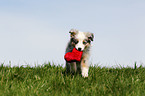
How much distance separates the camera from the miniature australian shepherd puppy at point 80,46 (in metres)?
5.09

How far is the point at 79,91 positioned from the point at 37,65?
2.32 meters

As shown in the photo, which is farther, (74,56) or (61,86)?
(74,56)

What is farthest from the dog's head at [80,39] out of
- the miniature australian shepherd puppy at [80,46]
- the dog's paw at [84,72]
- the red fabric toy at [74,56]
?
the dog's paw at [84,72]

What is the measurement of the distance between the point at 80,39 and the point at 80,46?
0.56 feet

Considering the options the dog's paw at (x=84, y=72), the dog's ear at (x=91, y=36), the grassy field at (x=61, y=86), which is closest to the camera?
the grassy field at (x=61, y=86)

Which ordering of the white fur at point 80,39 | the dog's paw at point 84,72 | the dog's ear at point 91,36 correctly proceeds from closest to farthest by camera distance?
the white fur at point 80,39
the dog's ear at point 91,36
the dog's paw at point 84,72

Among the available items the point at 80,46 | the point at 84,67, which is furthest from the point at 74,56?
the point at 84,67

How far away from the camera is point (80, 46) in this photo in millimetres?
5016

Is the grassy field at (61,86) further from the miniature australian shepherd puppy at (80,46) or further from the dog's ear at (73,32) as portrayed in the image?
the dog's ear at (73,32)

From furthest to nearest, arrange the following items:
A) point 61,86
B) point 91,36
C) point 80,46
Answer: point 91,36
point 80,46
point 61,86

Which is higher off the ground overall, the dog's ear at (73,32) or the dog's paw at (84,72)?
the dog's ear at (73,32)

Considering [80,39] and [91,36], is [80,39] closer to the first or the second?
[80,39]

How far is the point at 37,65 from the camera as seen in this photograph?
6457 mm

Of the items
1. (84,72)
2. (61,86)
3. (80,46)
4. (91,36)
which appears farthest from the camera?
(84,72)
